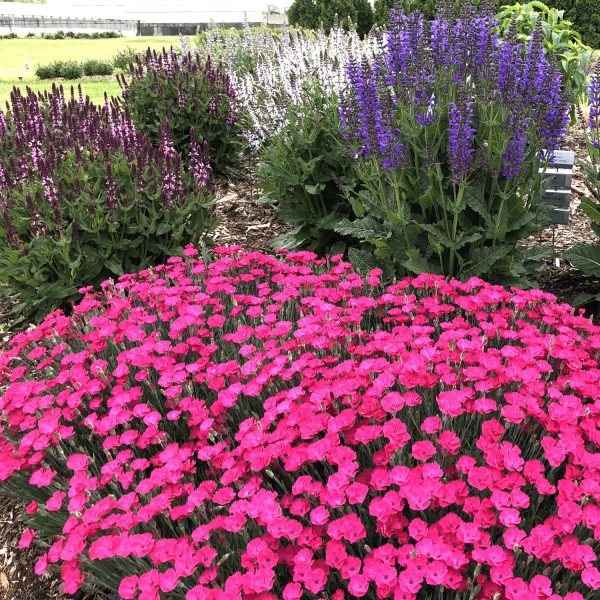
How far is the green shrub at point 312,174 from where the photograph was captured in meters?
4.77

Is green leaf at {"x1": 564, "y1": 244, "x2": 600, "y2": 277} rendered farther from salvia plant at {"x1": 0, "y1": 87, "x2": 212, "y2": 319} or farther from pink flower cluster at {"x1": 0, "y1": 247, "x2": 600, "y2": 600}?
salvia plant at {"x1": 0, "y1": 87, "x2": 212, "y2": 319}

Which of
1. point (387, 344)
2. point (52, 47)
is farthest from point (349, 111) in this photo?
point (52, 47)

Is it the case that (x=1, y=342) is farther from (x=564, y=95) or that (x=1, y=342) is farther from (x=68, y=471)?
(x=564, y=95)

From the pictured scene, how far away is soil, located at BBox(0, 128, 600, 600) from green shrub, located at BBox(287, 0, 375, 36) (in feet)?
38.9

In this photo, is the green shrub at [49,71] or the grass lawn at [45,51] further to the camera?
the grass lawn at [45,51]

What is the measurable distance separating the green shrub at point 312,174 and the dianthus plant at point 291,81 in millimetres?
126

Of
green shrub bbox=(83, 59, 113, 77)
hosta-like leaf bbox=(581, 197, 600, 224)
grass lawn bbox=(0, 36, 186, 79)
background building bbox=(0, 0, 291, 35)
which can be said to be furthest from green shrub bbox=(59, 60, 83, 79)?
background building bbox=(0, 0, 291, 35)

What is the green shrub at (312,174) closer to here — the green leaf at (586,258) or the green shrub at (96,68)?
the green leaf at (586,258)

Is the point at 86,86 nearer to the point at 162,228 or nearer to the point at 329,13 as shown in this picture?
the point at 329,13

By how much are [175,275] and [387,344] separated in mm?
1604

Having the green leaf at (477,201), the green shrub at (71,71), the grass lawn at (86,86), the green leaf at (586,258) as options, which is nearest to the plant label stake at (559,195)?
the green leaf at (586,258)

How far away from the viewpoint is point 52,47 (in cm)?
3012

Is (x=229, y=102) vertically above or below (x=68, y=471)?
above

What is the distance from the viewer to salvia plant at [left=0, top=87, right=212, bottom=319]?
4293mm
